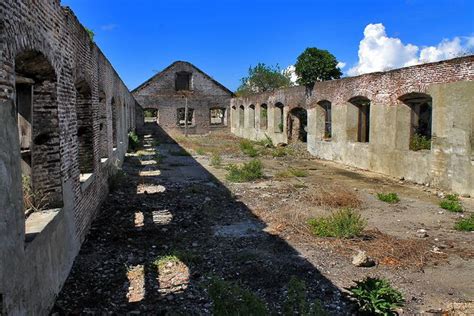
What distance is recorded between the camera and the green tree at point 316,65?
2286 cm

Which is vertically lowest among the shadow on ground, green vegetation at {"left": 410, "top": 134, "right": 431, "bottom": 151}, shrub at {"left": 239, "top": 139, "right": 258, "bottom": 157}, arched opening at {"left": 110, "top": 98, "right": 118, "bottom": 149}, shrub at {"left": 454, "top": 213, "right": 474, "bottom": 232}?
the shadow on ground

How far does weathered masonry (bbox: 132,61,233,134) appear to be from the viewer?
104ft

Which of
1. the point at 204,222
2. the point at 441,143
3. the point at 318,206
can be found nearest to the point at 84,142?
the point at 204,222

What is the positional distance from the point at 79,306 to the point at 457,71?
31.0ft

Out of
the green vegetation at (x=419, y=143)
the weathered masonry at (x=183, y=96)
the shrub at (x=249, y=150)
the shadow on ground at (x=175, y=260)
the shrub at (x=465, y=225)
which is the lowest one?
the shadow on ground at (x=175, y=260)

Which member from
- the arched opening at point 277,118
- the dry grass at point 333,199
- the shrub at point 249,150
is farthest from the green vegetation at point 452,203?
the arched opening at point 277,118

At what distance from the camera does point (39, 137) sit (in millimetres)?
4949

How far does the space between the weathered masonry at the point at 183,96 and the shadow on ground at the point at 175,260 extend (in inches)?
896

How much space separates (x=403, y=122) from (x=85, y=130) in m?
8.89

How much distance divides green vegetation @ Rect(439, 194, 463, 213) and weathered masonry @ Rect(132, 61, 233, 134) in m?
23.7

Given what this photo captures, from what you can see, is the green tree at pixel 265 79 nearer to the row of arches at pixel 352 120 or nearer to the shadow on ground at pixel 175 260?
the row of arches at pixel 352 120

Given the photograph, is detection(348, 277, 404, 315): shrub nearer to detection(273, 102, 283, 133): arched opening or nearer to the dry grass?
the dry grass

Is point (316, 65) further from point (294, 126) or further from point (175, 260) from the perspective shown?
point (175, 260)

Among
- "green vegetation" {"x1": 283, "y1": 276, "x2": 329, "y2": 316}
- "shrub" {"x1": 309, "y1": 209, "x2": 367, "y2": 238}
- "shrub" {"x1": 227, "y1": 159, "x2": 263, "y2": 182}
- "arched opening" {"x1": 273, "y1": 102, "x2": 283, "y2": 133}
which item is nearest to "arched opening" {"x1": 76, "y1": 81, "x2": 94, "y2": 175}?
"shrub" {"x1": 309, "y1": 209, "x2": 367, "y2": 238}
